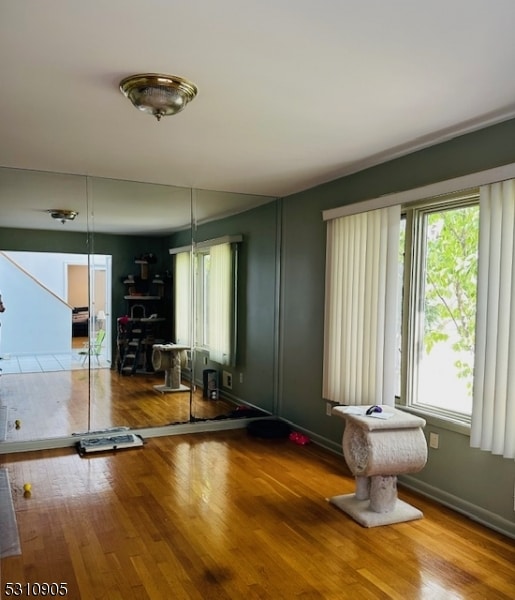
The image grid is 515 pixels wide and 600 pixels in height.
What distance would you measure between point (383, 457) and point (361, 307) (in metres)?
1.30

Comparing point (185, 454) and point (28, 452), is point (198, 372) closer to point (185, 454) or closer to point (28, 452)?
point (185, 454)

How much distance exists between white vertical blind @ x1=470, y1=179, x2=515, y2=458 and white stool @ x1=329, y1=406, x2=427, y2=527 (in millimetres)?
353

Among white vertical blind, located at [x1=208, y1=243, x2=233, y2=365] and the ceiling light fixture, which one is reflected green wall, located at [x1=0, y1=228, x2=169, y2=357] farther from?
white vertical blind, located at [x1=208, y1=243, x2=233, y2=365]

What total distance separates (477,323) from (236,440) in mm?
2556

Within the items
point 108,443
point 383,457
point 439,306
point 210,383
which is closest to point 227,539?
point 383,457

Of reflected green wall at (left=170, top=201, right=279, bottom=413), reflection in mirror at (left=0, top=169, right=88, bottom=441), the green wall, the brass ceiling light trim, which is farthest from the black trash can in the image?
the brass ceiling light trim

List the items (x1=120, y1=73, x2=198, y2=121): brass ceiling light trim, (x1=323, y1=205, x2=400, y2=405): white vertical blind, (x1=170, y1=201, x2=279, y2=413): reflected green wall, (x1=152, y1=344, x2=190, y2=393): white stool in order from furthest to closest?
(x1=170, y1=201, x2=279, y2=413): reflected green wall
(x1=152, y1=344, x2=190, y2=393): white stool
(x1=323, y1=205, x2=400, y2=405): white vertical blind
(x1=120, y1=73, x2=198, y2=121): brass ceiling light trim

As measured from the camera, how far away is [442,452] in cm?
329

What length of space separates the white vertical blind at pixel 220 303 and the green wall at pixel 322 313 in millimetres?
554

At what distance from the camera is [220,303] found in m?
5.16

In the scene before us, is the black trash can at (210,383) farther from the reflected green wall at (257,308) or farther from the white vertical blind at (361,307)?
the white vertical blind at (361,307)

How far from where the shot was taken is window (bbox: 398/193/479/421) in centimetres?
325

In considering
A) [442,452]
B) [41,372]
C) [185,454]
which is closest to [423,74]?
[442,452]

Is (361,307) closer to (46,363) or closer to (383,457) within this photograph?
(383,457)
